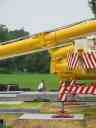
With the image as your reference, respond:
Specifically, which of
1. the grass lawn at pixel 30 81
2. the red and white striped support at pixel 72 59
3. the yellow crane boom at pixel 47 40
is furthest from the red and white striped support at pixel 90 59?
the grass lawn at pixel 30 81

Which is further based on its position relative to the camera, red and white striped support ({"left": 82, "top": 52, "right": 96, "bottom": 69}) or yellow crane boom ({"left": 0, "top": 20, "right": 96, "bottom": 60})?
yellow crane boom ({"left": 0, "top": 20, "right": 96, "bottom": 60})

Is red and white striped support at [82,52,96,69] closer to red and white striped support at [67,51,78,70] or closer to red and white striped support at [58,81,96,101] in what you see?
red and white striped support at [67,51,78,70]

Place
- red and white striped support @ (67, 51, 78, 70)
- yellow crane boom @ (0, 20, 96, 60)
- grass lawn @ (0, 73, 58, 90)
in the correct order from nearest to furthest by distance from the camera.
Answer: yellow crane boom @ (0, 20, 96, 60) < red and white striped support @ (67, 51, 78, 70) < grass lawn @ (0, 73, 58, 90)

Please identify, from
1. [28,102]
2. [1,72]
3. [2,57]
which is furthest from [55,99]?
[1,72]

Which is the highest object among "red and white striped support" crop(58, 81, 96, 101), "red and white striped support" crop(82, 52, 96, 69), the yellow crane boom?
the yellow crane boom

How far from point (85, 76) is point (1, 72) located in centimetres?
6480

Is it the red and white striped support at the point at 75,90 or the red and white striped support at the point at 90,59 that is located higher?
the red and white striped support at the point at 90,59

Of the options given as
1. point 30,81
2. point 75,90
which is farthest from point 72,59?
point 30,81

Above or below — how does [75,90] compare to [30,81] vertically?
below

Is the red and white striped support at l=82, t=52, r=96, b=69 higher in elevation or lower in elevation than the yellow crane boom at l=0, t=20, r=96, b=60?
lower

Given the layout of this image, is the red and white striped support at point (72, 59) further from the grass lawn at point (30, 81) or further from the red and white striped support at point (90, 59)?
the grass lawn at point (30, 81)

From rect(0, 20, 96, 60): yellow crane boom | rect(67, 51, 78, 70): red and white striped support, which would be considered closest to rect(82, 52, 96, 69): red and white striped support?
rect(67, 51, 78, 70): red and white striped support

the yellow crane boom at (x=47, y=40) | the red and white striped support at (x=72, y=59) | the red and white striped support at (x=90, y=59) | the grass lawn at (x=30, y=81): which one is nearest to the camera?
the red and white striped support at (x=90, y=59)

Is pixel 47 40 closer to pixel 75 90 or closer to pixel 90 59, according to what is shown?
pixel 90 59
